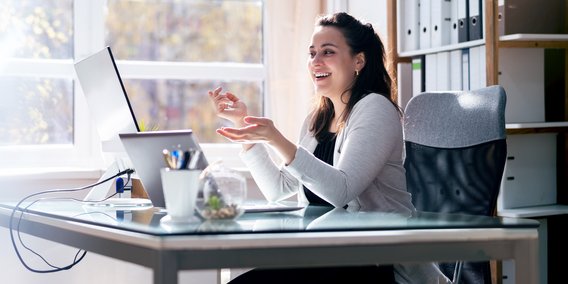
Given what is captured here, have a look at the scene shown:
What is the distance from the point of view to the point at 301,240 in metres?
1.38

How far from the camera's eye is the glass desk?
4.43ft

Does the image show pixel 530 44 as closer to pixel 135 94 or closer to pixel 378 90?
pixel 378 90

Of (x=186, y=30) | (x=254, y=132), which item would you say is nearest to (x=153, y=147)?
(x=254, y=132)

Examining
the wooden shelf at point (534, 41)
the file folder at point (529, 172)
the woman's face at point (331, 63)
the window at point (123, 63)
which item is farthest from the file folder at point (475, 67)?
the window at point (123, 63)

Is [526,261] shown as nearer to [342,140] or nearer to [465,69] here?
[342,140]

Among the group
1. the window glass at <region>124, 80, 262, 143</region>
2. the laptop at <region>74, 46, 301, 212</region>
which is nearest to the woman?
the laptop at <region>74, 46, 301, 212</region>

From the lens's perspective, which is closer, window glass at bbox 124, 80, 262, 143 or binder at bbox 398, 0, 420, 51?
binder at bbox 398, 0, 420, 51

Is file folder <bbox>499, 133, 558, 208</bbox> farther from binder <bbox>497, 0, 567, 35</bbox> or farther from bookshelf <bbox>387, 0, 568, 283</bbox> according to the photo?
binder <bbox>497, 0, 567, 35</bbox>

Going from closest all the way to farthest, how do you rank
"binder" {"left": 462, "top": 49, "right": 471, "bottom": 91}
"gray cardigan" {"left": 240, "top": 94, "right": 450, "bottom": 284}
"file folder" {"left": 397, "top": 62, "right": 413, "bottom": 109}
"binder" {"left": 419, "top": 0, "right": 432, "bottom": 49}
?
"gray cardigan" {"left": 240, "top": 94, "right": 450, "bottom": 284}, "binder" {"left": 462, "top": 49, "right": 471, "bottom": 91}, "binder" {"left": 419, "top": 0, "right": 432, "bottom": 49}, "file folder" {"left": 397, "top": 62, "right": 413, "bottom": 109}

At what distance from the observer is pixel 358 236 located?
142 centimetres

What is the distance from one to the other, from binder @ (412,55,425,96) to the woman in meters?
0.91

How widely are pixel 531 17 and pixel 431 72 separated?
0.46m

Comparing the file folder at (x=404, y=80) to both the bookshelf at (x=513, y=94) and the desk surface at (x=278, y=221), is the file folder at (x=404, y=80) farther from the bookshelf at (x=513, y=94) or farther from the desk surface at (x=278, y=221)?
the desk surface at (x=278, y=221)

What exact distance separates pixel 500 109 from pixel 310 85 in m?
1.78
